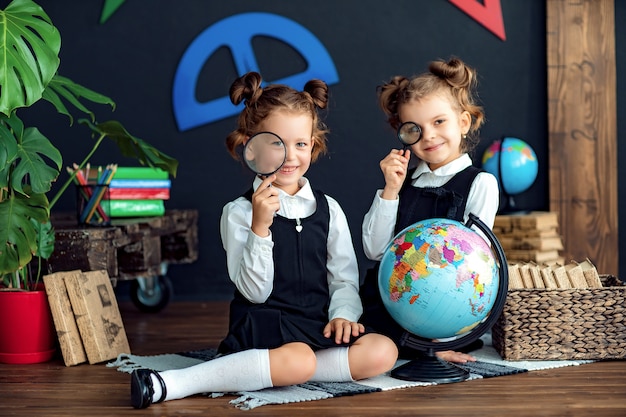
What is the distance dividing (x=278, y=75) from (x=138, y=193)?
1207 millimetres

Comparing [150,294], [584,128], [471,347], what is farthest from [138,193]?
[584,128]

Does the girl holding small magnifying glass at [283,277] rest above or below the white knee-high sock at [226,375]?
above

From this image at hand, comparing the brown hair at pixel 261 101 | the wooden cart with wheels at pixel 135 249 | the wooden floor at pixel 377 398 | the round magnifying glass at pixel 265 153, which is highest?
the brown hair at pixel 261 101

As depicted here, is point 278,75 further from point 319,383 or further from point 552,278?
point 319,383

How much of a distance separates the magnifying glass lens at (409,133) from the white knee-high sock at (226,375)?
848mm

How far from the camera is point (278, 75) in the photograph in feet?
15.6

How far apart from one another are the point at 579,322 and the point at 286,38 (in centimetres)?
255

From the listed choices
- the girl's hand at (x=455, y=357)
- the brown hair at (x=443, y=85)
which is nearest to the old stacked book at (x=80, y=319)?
the girl's hand at (x=455, y=357)

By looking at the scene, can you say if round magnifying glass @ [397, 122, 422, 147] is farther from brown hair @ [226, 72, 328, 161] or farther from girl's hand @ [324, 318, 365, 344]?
girl's hand @ [324, 318, 365, 344]

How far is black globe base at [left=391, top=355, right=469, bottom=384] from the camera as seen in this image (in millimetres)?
2574

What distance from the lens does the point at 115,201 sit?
3918 millimetres

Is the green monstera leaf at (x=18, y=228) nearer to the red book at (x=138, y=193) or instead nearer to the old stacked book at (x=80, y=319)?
the old stacked book at (x=80, y=319)

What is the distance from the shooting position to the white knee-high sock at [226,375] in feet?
7.82

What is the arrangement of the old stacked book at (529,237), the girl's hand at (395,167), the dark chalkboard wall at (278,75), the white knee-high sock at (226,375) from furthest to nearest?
the dark chalkboard wall at (278,75), the old stacked book at (529,237), the girl's hand at (395,167), the white knee-high sock at (226,375)
